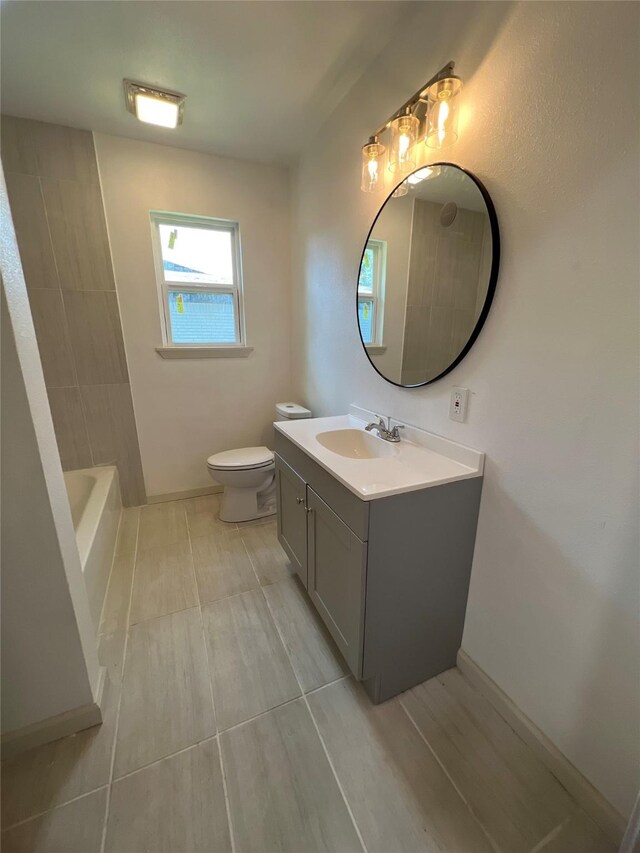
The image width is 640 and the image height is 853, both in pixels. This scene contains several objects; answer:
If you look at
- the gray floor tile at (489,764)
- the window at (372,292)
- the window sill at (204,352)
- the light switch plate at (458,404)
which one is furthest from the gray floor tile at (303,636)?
the window sill at (204,352)

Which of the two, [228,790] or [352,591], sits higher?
[352,591]

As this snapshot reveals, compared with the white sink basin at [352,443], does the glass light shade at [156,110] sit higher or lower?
higher

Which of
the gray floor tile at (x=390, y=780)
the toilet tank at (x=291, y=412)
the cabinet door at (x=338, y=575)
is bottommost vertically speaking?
the gray floor tile at (x=390, y=780)

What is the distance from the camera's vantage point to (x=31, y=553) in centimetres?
98

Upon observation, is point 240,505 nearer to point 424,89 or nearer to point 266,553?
point 266,553

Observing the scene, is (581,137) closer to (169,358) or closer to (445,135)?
(445,135)

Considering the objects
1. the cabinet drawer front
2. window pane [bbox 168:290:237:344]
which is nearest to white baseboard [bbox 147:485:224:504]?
window pane [bbox 168:290:237:344]

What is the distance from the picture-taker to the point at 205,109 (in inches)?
71.7

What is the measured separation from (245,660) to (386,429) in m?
1.15

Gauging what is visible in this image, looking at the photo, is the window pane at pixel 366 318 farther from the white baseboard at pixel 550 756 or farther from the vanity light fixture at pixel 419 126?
the white baseboard at pixel 550 756

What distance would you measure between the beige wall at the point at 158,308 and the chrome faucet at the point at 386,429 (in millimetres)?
1462

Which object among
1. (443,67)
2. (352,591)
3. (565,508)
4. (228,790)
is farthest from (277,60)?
(228,790)

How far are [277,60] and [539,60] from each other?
119 centimetres

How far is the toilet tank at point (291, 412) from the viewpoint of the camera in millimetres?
2514
